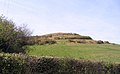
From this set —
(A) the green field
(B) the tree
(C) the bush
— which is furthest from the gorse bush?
(A) the green field

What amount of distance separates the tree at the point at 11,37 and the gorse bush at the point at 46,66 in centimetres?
844

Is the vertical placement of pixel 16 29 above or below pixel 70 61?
above

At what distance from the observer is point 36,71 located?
45.9 feet

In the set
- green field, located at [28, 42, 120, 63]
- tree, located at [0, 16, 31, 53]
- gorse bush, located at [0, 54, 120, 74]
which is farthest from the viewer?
green field, located at [28, 42, 120, 63]

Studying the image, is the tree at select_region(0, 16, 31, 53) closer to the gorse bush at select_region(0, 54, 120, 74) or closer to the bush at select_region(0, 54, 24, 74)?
the gorse bush at select_region(0, 54, 120, 74)

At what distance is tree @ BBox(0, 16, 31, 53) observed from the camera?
24.3 meters

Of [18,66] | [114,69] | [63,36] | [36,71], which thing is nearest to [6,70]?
[18,66]

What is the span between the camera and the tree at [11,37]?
958 inches

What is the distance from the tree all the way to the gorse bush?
844cm

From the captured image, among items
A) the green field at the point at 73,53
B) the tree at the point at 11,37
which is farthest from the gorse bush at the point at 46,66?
the green field at the point at 73,53

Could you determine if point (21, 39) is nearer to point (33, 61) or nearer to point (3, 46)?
point (3, 46)

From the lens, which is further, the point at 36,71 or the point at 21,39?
the point at 21,39

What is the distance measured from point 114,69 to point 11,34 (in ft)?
30.4

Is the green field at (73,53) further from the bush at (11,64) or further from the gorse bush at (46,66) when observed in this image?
the bush at (11,64)
